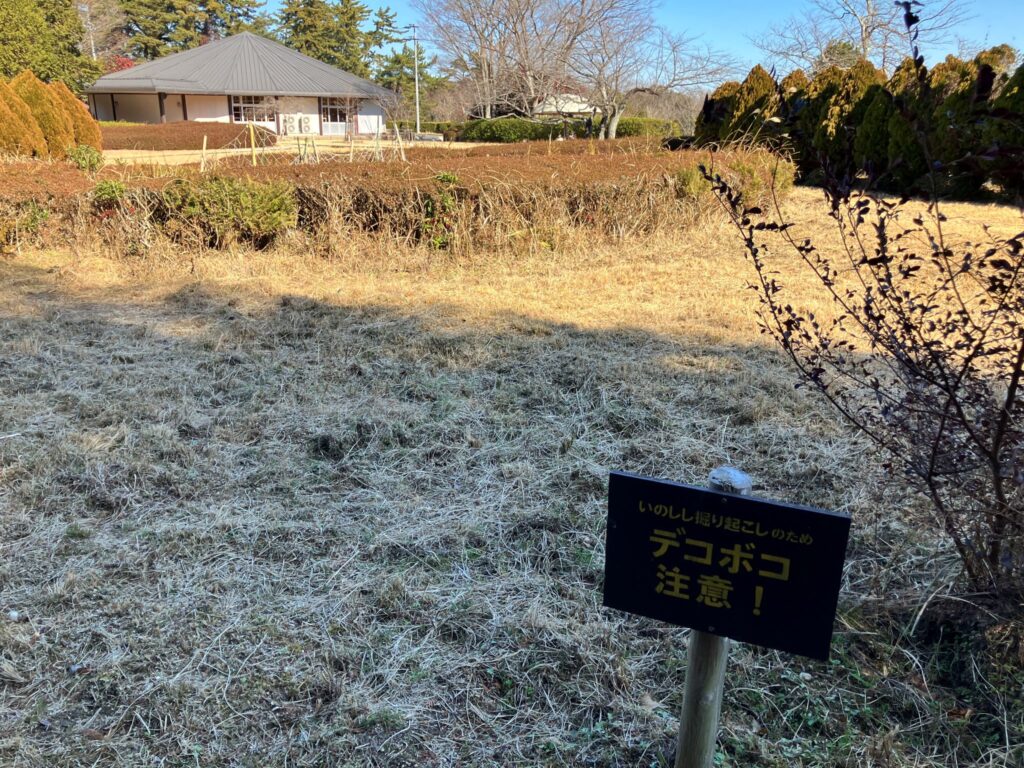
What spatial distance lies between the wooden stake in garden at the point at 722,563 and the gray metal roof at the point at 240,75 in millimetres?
36102

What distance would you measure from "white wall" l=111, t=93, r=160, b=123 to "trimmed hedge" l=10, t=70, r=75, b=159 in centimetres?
2313

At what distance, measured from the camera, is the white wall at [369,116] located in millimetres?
37875

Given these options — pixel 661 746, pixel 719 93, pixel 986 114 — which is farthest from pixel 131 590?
pixel 719 93

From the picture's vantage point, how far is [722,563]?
134 cm

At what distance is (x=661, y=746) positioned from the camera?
6.08 ft

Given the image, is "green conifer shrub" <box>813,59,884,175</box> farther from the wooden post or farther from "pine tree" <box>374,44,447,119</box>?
"pine tree" <box>374,44,447,119</box>

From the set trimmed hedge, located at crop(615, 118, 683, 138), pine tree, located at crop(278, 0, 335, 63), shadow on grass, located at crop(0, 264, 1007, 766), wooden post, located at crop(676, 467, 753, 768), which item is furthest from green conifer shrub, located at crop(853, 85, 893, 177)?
pine tree, located at crop(278, 0, 335, 63)

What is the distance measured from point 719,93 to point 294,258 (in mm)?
10160

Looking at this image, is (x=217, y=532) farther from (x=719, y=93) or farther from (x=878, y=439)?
(x=719, y=93)

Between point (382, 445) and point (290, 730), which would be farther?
point (382, 445)

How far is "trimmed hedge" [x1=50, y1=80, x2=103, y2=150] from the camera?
13.9 metres

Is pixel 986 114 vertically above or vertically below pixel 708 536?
above

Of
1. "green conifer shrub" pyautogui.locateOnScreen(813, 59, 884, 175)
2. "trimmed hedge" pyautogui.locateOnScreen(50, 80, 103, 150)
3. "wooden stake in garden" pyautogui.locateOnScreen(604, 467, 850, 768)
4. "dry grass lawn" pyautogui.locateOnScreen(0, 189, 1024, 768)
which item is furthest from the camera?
"trimmed hedge" pyautogui.locateOnScreen(50, 80, 103, 150)

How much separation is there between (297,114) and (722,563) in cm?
3823
